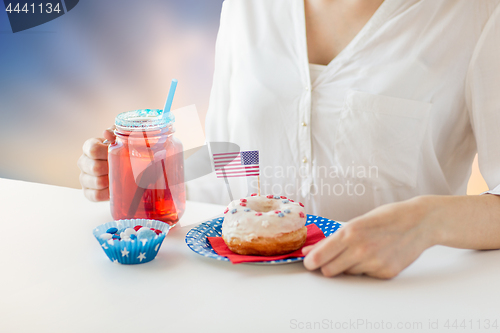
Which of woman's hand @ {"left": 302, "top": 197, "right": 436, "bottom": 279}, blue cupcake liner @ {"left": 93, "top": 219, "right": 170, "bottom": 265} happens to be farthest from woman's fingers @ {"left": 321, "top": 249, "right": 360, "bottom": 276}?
blue cupcake liner @ {"left": 93, "top": 219, "right": 170, "bottom": 265}

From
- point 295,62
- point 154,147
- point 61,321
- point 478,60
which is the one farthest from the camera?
point 295,62

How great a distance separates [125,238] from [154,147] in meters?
0.19

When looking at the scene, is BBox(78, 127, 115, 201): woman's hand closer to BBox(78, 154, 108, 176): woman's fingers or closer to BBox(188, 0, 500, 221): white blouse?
BBox(78, 154, 108, 176): woman's fingers

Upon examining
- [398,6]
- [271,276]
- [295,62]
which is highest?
[398,6]

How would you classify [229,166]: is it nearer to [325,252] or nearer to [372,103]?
[372,103]

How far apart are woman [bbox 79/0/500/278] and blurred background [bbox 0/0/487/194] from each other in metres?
0.81

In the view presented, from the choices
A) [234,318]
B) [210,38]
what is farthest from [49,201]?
[210,38]

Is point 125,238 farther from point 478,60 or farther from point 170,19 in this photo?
point 170,19

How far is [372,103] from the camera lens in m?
1.16

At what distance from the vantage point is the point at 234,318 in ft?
1.88

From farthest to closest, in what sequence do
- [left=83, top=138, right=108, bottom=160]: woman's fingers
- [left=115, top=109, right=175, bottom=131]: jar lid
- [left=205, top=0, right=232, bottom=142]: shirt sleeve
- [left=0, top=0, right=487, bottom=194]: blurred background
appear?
[left=0, top=0, right=487, bottom=194]: blurred background
[left=205, top=0, right=232, bottom=142]: shirt sleeve
[left=83, top=138, right=108, bottom=160]: woman's fingers
[left=115, top=109, right=175, bottom=131]: jar lid

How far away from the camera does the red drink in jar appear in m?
0.82

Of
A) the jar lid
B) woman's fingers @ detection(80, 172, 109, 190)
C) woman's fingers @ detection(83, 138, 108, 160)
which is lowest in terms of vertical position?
woman's fingers @ detection(80, 172, 109, 190)

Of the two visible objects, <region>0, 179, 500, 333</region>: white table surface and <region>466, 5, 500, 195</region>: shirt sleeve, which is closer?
<region>0, 179, 500, 333</region>: white table surface
